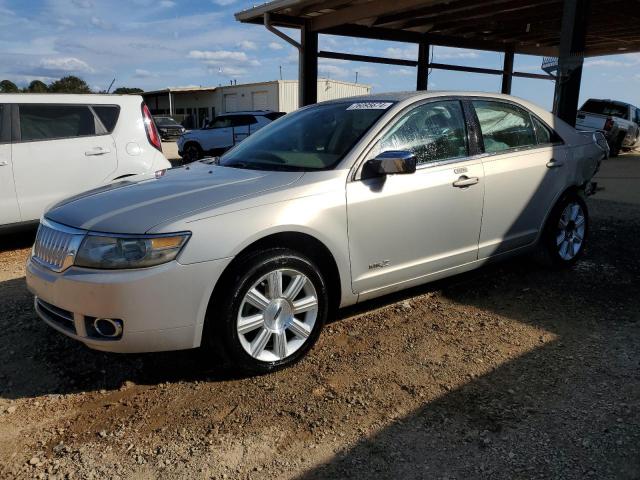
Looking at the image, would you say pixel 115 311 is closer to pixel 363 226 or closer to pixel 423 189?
pixel 363 226

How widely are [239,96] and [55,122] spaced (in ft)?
110

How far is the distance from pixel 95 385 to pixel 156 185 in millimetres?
1227

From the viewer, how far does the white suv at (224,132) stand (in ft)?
53.1

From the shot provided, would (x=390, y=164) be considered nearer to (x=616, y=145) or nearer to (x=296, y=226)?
(x=296, y=226)

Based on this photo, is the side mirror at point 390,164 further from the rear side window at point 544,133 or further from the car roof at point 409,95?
the rear side window at point 544,133

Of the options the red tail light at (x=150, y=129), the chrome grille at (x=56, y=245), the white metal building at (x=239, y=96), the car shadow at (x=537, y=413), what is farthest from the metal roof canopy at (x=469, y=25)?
the white metal building at (x=239, y=96)

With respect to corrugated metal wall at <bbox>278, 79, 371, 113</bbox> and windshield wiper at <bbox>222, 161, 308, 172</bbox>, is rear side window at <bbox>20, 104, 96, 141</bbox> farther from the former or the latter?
corrugated metal wall at <bbox>278, 79, 371, 113</bbox>

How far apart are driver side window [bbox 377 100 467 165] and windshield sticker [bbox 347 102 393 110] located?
0.17m

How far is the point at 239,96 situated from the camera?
125 ft

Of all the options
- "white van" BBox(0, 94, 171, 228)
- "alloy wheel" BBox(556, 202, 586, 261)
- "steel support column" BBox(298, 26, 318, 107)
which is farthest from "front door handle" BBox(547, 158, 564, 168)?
"steel support column" BBox(298, 26, 318, 107)

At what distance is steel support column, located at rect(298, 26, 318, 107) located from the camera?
1264 cm

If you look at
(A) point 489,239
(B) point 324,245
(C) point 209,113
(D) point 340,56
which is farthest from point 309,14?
(C) point 209,113

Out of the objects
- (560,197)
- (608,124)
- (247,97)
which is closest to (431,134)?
(560,197)

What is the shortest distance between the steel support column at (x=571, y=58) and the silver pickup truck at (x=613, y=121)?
29.4ft
